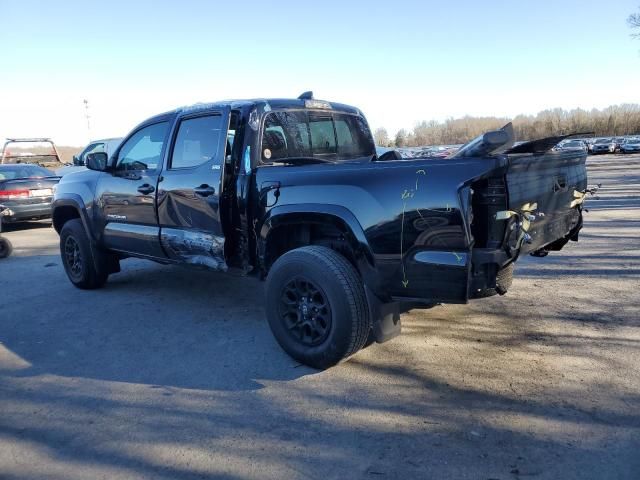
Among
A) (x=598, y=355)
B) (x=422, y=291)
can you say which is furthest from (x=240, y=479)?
(x=598, y=355)

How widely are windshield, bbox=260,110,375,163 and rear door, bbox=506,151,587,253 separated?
6.79 feet

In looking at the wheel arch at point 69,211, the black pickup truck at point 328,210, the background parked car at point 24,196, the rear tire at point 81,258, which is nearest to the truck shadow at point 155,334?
the rear tire at point 81,258

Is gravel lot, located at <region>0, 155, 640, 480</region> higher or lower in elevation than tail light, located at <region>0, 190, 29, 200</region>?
lower

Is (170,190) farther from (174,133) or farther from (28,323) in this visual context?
(28,323)

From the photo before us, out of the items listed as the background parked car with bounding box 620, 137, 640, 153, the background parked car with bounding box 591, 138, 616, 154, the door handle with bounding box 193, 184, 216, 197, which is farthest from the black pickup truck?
the background parked car with bounding box 591, 138, 616, 154

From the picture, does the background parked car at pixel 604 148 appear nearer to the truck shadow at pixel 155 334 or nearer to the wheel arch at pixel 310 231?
the truck shadow at pixel 155 334

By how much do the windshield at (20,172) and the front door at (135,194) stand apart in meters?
8.21

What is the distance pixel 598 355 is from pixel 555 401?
90 centimetres

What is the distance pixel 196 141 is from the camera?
496 cm

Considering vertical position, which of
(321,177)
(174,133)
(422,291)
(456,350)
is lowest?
(456,350)

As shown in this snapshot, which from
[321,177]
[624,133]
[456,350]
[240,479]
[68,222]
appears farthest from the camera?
[624,133]

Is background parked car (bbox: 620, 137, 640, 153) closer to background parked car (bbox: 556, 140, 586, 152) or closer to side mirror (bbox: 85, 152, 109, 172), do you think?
background parked car (bbox: 556, 140, 586, 152)

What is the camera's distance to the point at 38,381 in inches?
157

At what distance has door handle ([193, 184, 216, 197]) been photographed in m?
4.59
